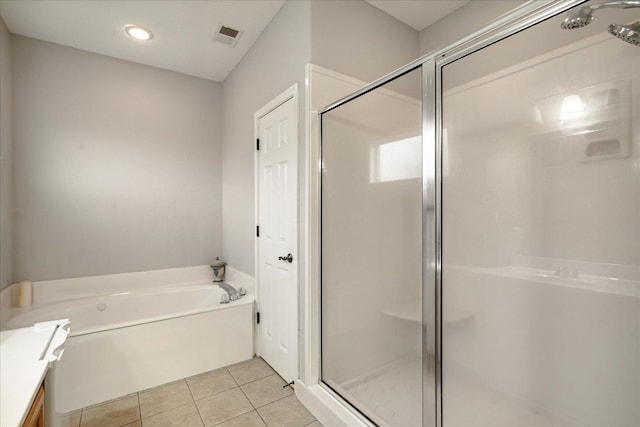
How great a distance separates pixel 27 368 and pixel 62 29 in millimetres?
2687

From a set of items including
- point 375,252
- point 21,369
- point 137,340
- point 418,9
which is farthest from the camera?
point 418,9

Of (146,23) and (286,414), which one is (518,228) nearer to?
(286,414)

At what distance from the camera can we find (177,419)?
1.80 m

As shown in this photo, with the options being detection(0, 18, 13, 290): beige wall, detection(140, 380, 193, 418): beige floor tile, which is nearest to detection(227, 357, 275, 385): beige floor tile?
detection(140, 380, 193, 418): beige floor tile

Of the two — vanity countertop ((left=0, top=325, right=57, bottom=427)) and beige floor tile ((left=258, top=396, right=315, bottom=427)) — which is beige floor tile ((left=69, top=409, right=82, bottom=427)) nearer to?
vanity countertop ((left=0, top=325, right=57, bottom=427))

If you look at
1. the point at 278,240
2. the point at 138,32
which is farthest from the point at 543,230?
the point at 138,32

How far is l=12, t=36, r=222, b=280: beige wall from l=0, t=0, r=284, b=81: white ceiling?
0.20 m

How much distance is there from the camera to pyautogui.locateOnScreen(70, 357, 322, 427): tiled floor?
178 centimetres

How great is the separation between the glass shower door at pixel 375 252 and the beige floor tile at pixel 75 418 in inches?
59.2

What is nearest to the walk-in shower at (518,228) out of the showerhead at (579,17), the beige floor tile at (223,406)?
the showerhead at (579,17)

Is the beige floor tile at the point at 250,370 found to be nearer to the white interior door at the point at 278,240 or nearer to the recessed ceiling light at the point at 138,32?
the white interior door at the point at 278,240

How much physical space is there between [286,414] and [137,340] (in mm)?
1182

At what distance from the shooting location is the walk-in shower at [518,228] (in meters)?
1.06

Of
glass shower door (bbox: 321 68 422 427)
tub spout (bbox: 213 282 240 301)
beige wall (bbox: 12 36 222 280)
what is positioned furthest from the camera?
tub spout (bbox: 213 282 240 301)
